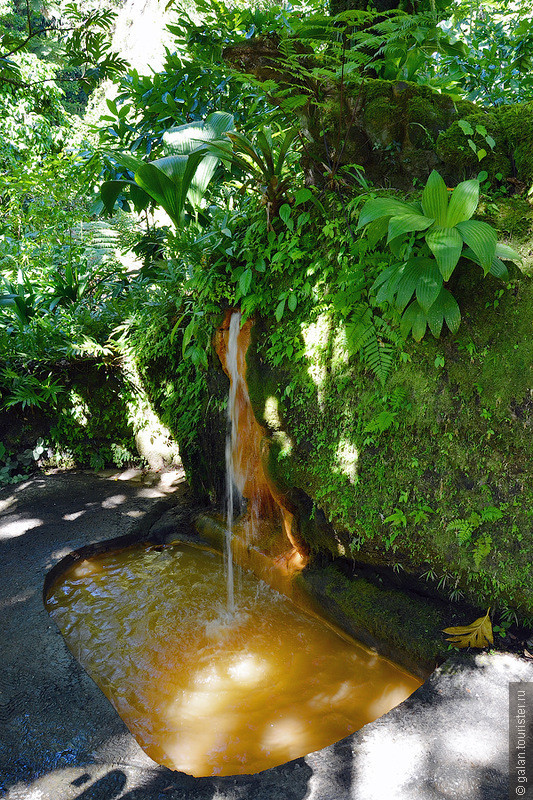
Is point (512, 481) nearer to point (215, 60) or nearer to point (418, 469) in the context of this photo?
point (418, 469)

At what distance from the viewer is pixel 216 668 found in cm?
315

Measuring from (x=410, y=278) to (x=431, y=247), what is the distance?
23cm

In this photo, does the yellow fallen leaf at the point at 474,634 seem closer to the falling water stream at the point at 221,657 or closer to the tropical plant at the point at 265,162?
the falling water stream at the point at 221,657

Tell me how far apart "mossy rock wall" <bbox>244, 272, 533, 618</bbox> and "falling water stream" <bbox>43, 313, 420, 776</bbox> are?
746 mm

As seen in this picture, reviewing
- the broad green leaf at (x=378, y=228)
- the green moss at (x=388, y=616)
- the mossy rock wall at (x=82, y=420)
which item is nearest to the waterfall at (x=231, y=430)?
the green moss at (x=388, y=616)

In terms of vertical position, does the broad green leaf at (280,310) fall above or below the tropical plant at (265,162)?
below

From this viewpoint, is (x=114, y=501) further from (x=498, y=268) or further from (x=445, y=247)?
(x=498, y=268)

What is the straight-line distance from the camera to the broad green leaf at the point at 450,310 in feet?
8.98

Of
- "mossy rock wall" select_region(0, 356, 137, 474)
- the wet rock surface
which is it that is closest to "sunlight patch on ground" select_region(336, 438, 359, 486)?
the wet rock surface

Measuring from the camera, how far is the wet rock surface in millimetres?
2002

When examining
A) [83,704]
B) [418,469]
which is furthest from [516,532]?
[83,704]

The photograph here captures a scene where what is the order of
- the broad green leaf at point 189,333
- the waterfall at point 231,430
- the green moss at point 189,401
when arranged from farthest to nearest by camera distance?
the green moss at point 189,401, the broad green leaf at point 189,333, the waterfall at point 231,430

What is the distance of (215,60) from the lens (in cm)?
371

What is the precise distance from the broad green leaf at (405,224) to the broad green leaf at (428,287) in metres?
0.24
